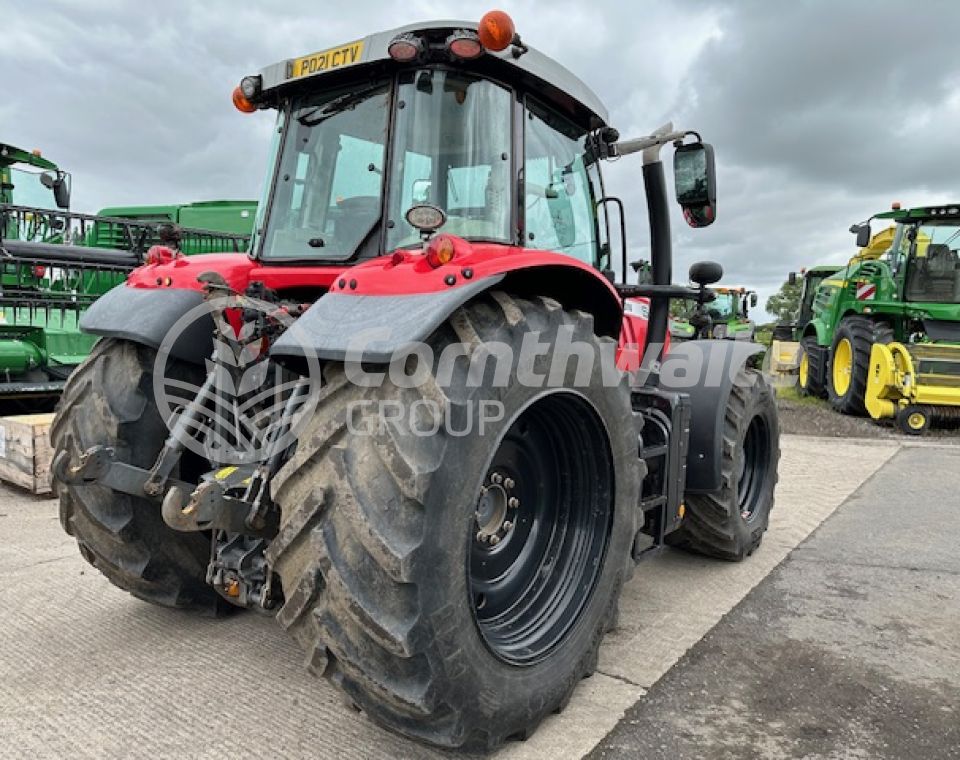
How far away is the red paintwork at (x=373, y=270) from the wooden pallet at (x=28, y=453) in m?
2.56

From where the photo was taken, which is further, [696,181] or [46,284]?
[46,284]

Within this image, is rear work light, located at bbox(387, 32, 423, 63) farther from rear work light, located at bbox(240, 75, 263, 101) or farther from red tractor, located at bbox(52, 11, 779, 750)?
rear work light, located at bbox(240, 75, 263, 101)

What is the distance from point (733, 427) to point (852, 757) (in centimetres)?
177

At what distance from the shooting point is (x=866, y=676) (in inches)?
110

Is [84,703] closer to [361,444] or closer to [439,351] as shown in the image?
[361,444]

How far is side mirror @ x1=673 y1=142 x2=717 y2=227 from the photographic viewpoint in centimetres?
327

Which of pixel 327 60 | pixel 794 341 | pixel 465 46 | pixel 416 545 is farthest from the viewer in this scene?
pixel 794 341

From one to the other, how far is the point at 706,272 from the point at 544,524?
5.53 feet

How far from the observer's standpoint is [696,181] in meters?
3.31

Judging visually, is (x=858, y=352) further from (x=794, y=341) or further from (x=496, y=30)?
(x=496, y=30)

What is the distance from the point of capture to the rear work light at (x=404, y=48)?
245 cm

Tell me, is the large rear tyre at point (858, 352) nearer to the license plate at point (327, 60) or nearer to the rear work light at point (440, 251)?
the license plate at point (327, 60)

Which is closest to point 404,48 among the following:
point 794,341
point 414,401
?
point 414,401

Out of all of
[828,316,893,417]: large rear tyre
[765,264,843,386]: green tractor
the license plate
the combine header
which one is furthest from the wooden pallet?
[765,264,843,386]: green tractor
